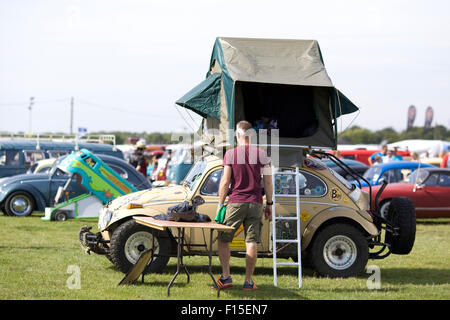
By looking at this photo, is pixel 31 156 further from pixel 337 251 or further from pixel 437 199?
pixel 337 251

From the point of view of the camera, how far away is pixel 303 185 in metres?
9.38

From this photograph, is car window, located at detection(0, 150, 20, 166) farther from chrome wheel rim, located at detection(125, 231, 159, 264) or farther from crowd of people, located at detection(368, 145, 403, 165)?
chrome wheel rim, located at detection(125, 231, 159, 264)

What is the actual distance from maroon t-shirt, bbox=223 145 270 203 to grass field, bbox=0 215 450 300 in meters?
1.15

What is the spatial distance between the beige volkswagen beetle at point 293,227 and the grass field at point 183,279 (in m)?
0.29

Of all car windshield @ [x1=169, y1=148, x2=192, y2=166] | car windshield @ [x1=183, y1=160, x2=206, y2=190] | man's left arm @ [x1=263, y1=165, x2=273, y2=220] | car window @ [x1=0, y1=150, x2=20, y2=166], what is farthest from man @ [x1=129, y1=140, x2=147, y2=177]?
man's left arm @ [x1=263, y1=165, x2=273, y2=220]

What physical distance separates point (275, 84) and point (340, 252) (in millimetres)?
2577

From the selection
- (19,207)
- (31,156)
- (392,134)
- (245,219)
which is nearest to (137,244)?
(245,219)

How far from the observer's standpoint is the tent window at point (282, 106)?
10.4 m

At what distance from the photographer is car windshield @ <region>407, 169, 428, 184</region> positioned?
17.9m

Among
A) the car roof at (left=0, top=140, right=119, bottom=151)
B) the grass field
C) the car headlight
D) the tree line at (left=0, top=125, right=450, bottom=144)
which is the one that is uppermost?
the tree line at (left=0, top=125, right=450, bottom=144)

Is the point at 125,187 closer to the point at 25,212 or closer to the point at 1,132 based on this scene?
the point at 25,212

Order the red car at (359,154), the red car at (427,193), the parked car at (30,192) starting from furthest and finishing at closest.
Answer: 1. the red car at (359,154)
2. the red car at (427,193)
3. the parked car at (30,192)

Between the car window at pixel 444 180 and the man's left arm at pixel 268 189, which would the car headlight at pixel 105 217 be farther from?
the car window at pixel 444 180

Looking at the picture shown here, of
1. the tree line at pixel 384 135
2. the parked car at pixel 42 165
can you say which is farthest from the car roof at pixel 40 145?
the tree line at pixel 384 135
